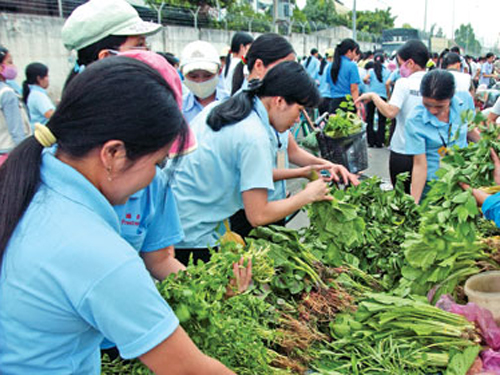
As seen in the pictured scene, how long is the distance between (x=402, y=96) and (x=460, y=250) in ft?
8.72

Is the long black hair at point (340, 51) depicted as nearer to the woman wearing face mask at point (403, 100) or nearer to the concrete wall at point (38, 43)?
the woman wearing face mask at point (403, 100)

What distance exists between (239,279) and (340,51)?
6.95 m

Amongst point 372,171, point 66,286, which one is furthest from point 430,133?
point 372,171

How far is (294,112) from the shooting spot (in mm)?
2344

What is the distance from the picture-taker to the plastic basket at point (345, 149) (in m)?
3.53

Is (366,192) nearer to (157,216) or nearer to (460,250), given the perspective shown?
(460,250)

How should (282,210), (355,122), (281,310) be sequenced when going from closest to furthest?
(281,310), (282,210), (355,122)

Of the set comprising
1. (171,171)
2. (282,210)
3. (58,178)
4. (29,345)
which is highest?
(58,178)

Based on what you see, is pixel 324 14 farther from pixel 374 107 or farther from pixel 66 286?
pixel 66 286

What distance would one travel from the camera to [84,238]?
95 cm

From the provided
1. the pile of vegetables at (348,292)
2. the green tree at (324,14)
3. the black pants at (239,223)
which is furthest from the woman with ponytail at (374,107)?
the green tree at (324,14)

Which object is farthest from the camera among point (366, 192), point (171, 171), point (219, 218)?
point (366, 192)

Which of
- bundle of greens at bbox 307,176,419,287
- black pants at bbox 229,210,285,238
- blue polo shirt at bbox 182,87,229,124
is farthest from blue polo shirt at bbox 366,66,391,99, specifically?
Result: black pants at bbox 229,210,285,238

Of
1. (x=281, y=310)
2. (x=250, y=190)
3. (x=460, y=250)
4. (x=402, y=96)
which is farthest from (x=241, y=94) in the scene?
(x=402, y=96)
